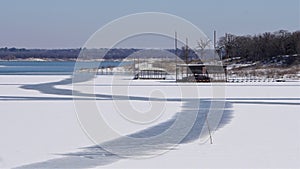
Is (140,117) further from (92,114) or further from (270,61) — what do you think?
(270,61)

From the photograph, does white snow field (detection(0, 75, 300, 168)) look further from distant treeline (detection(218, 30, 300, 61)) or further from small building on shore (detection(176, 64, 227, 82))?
distant treeline (detection(218, 30, 300, 61))

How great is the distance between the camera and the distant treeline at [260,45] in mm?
80688

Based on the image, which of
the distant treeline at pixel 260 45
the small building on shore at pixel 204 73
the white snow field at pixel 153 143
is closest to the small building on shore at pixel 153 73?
the small building on shore at pixel 204 73

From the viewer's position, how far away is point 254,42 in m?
86.9

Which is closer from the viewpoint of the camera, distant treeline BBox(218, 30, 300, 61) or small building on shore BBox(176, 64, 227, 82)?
small building on shore BBox(176, 64, 227, 82)

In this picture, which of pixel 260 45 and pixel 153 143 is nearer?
pixel 153 143

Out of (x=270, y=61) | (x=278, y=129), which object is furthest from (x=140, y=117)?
(x=270, y=61)

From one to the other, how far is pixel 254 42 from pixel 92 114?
71.6m

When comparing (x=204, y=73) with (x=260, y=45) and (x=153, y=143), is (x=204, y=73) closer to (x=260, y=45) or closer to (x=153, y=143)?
(x=153, y=143)

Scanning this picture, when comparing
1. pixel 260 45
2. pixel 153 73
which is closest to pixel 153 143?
A: pixel 153 73

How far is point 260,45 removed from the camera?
84.5 meters

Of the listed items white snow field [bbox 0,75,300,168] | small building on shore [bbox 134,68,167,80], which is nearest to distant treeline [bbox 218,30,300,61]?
small building on shore [bbox 134,68,167,80]

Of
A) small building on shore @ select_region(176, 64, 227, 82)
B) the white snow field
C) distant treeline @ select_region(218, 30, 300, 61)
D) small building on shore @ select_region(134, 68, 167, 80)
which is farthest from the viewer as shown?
distant treeline @ select_region(218, 30, 300, 61)

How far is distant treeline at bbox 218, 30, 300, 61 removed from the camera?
8069 cm
